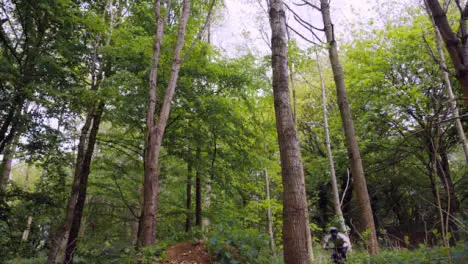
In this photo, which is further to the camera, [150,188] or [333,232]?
[333,232]

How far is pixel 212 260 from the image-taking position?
484 cm

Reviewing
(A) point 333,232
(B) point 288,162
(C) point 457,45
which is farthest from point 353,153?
(C) point 457,45

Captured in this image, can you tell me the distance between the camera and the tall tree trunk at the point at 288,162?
3.56 meters

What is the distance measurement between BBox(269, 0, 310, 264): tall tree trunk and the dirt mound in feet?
6.27

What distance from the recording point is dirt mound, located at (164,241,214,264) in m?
4.96

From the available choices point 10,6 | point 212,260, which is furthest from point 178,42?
point 10,6

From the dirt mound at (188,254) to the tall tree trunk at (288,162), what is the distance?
1.91 m

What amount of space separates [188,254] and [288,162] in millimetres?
2838

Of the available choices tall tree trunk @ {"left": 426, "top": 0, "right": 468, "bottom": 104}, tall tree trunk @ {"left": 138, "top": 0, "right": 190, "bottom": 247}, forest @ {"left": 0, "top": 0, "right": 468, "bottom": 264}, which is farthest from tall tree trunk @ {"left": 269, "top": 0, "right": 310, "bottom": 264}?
tall tree trunk @ {"left": 138, "top": 0, "right": 190, "bottom": 247}

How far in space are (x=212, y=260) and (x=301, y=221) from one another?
2.05 metres

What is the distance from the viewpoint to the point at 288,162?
12.9 feet

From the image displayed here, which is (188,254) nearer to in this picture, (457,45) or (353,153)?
(353,153)

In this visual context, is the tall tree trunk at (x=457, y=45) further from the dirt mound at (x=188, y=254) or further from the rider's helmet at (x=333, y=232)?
the rider's helmet at (x=333, y=232)

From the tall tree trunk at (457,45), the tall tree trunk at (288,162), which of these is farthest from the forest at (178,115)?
the tall tree trunk at (457,45)
